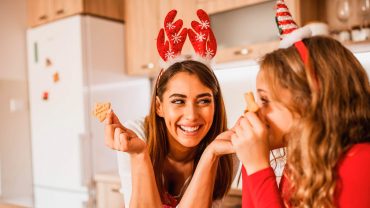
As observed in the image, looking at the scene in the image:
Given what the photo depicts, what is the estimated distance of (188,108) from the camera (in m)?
1.16

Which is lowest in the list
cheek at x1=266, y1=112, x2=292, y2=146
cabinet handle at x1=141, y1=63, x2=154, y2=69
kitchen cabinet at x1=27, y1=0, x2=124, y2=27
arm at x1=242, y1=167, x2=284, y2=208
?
arm at x1=242, y1=167, x2=284, y2=208

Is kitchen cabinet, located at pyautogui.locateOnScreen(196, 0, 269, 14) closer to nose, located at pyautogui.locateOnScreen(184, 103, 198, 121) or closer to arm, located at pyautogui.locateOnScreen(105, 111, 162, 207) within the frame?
nose, located at pyautogui.locateOnScreen(184, 103, 198, 121)

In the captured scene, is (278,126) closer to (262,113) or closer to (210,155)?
(262,113)

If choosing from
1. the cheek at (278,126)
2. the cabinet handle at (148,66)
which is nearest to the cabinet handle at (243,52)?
the cabinet handle at (148,66)

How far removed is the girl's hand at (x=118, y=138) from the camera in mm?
1055

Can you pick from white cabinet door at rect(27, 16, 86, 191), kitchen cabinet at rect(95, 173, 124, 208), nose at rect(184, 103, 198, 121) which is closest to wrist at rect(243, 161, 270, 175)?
nose at rect(184, 103, 198, 121)

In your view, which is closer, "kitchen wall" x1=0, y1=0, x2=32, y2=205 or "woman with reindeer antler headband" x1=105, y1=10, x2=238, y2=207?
"woman with reindeer antler headband" x1=105, y1=10, x2=238, y2=207

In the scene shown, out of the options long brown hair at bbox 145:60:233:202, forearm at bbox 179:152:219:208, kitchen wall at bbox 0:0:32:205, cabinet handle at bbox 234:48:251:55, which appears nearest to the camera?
forearm at bbox 179:152:219:208

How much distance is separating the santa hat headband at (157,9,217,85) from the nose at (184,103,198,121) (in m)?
0.20

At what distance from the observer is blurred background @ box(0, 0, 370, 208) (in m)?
2.74

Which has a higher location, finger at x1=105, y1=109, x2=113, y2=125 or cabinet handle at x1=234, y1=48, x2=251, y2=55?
cabinet handle at x1=234, y1=48, x2=251, y2=55

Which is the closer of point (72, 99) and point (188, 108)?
point (188, 108)

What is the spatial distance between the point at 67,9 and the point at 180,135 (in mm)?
2093

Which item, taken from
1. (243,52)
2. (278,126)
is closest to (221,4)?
(243,52)
